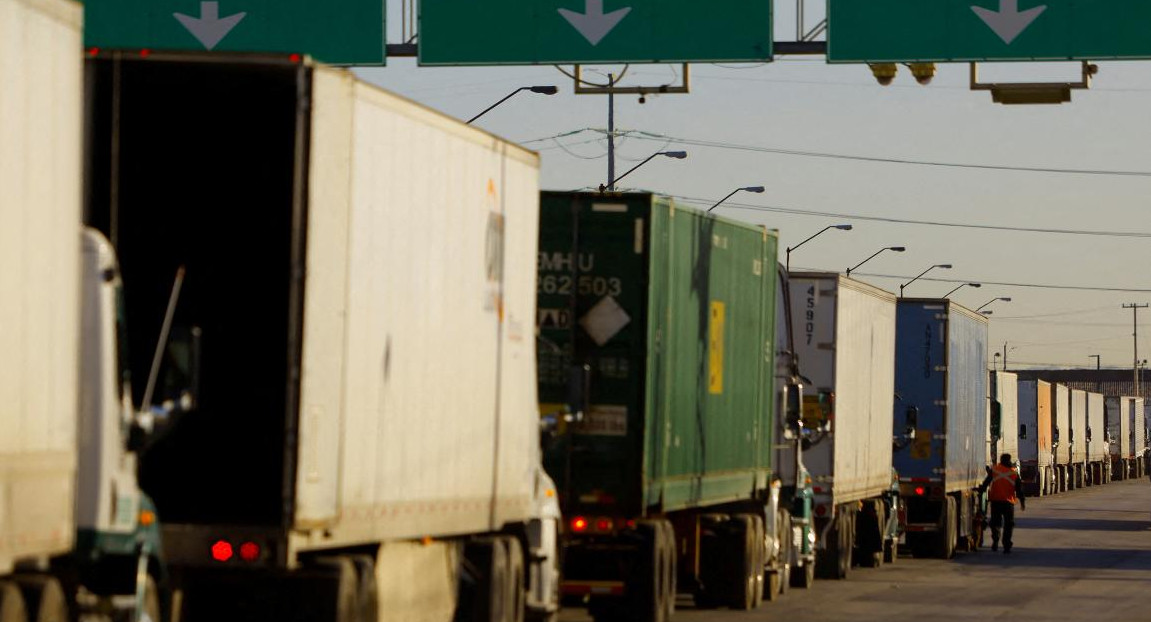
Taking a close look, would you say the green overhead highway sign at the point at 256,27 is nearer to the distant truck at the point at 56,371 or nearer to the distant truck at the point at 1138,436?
the distant truck at the point at 56,371

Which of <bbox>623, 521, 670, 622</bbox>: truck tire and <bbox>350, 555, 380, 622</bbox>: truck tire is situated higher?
<bbox>350, 555, 380, 622</bbox>: truck tire

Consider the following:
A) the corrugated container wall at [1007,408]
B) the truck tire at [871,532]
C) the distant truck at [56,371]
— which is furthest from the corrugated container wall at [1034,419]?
the distant truck at [56,371]

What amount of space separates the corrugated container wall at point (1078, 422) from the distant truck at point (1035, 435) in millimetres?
5742

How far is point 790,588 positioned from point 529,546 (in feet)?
41.0

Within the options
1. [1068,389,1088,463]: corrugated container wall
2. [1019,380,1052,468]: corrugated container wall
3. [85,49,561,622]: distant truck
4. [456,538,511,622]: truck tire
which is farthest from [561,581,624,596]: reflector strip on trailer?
[1068,389,1088,463]: corrugated container wall

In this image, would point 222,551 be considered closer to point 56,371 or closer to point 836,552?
point 56,371

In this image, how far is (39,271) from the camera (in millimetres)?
9742

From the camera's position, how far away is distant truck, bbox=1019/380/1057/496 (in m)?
74.9

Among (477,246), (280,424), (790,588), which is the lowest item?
(790,588)

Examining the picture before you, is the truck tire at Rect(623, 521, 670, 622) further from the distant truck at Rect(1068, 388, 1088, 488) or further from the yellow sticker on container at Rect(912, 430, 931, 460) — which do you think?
the distant truck at Rect(1068, 388, 1088, 488)

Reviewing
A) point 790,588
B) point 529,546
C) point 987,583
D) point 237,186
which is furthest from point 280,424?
point 987,583

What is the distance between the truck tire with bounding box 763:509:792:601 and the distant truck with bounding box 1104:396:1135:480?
79811 mm

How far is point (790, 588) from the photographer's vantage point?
30.2 meters

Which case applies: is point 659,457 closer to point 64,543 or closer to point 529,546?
point 529,546
